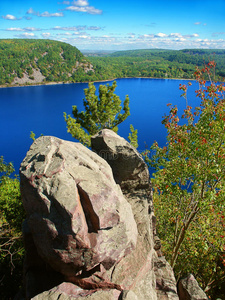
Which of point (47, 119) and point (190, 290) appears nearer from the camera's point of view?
point (190, 290)

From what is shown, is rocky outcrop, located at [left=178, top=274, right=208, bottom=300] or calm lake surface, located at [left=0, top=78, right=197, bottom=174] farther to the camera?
calm lake surface, located at [left=0, top=78, right=197, bottom=174]

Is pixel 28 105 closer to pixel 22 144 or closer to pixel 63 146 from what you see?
pixel 22 144

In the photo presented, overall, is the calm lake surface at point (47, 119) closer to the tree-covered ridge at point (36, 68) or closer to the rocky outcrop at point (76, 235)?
the rocky outcrop at point (76, 235)

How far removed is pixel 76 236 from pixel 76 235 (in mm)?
28

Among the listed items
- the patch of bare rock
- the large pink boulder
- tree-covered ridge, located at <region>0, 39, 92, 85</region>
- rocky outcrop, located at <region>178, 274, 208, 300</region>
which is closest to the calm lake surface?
rocky outcrop, located at <region>178, 274, 208, 300</region>

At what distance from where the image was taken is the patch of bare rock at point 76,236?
6277 mm

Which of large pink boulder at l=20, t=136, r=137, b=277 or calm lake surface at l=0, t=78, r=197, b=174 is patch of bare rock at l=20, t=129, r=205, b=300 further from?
calm lake surface at l=0, t=78, r=197, b=174

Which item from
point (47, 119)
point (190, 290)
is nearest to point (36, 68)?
point (47, 119)

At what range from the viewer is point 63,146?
8.08 meters

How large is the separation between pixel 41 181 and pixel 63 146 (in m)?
1.84

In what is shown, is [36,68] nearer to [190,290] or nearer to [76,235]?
[190,290]

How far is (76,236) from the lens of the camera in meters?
6.13

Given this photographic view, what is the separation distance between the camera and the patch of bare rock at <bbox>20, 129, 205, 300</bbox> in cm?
628

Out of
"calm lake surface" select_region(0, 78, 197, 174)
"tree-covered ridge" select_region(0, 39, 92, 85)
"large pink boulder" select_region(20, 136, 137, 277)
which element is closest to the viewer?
"large pink boulder" select_region(20, 136, 137, 277)
